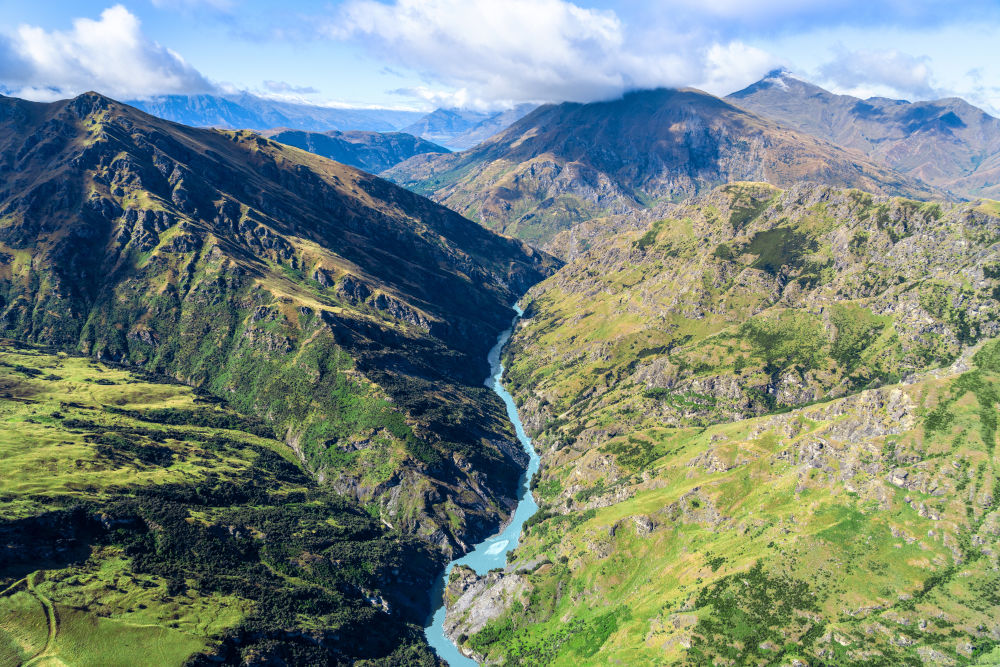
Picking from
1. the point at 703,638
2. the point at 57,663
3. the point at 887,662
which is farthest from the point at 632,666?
the point at 57,663

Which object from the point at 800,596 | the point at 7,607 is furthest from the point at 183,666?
the point at 800,596

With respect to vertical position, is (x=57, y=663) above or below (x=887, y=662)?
below

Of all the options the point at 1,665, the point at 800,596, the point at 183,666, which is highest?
the point at 800,596

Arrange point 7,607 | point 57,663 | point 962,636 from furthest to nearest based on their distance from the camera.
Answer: point 7,607 < point 57,663 < point 962,636

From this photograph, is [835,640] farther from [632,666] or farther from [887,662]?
[632,666]

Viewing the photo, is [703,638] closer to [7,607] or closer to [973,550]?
[973,550]

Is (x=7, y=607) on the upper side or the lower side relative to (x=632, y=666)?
upper

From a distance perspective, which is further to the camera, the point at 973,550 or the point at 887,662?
the point at 973,550

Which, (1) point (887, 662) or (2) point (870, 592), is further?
(2) point (870, 592)

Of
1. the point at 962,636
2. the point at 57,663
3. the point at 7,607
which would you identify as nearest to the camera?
the point at 962,636
